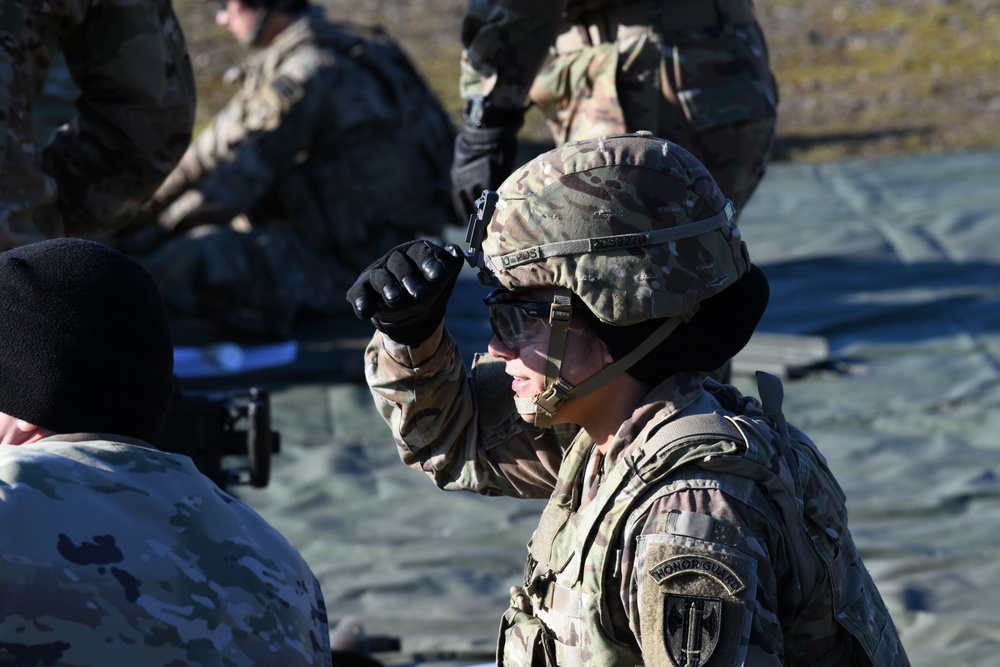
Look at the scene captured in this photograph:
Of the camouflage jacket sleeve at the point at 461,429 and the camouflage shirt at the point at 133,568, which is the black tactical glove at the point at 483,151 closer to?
the camouflage jacket sleeve at the point at 461,429

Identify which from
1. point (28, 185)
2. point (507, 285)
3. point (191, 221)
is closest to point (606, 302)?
point (507, 285)

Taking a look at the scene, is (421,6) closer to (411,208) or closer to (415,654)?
(411,208)

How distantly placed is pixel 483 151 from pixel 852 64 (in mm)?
10028

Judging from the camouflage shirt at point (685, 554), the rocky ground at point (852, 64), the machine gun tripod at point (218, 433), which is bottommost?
the rocky ground at point (852, 64)

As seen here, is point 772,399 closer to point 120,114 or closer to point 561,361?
point 561,361

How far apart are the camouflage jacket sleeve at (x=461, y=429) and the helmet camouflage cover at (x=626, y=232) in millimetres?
Result: 370

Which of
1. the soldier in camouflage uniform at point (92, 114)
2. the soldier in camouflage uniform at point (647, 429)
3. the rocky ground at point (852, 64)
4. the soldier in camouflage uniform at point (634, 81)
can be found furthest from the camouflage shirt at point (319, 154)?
the soldier in camouflage uniform at point (647, 429)

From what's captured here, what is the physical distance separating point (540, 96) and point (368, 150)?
3121 millimetres

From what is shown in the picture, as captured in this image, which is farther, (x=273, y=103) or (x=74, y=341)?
(x=273, y=103)

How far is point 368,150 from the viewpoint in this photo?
6.76 meters

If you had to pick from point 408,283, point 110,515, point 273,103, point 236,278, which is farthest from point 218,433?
point 273,103

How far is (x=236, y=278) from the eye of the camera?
6.31m

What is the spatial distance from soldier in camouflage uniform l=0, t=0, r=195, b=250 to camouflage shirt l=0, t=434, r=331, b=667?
158 cm

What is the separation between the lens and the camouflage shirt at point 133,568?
154cm
